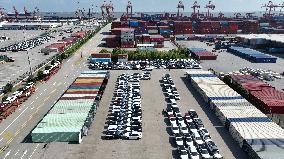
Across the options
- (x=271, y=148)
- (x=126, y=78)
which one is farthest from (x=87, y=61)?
(x=271, y=148)

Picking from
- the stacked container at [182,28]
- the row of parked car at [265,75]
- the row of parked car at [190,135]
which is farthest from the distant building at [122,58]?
the stacked container at [182,28]

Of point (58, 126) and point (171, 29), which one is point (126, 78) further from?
point (171, 29)

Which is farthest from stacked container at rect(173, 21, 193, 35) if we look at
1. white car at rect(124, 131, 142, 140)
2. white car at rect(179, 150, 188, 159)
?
white car at rect(179, 150, 188, 159)

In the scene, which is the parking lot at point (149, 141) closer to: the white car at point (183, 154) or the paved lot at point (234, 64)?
the white car at point (183, 154)

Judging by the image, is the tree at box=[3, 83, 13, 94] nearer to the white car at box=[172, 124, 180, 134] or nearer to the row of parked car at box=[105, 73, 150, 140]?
the row of parked car at box=[105, 73, 150, 140]

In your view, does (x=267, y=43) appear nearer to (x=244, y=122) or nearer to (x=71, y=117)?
(x=244, y=122)
